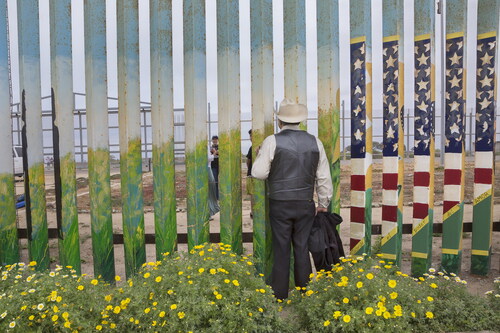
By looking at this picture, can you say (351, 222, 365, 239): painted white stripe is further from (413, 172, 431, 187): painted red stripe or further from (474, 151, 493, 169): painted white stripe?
(474, 151, 493, 169): painted white stripe

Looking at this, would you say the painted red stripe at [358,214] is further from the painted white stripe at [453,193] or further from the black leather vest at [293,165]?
the painted white stripe at [453,193]

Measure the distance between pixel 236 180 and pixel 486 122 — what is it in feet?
8.19

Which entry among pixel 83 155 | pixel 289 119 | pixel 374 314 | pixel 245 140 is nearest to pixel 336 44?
pixel 289 119

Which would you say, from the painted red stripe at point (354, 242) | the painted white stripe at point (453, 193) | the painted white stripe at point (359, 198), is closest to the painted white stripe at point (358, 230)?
the painted red stripe at point (354, 242)

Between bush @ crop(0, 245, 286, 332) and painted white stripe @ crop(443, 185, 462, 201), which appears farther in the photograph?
painted white stripe @ crop(443, 185, 462, 201)

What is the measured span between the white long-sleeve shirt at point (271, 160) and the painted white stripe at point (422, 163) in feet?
3.49

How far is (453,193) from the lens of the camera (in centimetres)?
400

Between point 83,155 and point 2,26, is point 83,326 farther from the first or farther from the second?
point 83,155

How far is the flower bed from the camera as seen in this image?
2240mm

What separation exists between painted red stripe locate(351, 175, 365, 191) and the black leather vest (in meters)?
0.69

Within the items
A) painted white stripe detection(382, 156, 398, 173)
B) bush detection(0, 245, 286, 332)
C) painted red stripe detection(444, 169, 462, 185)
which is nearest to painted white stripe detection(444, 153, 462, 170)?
painted red stripe detection(444, 169, 462, 185)

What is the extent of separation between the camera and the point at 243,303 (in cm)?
231

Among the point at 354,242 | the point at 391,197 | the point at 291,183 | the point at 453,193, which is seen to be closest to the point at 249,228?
the point at 354,242

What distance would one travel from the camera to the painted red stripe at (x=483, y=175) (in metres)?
4.02
